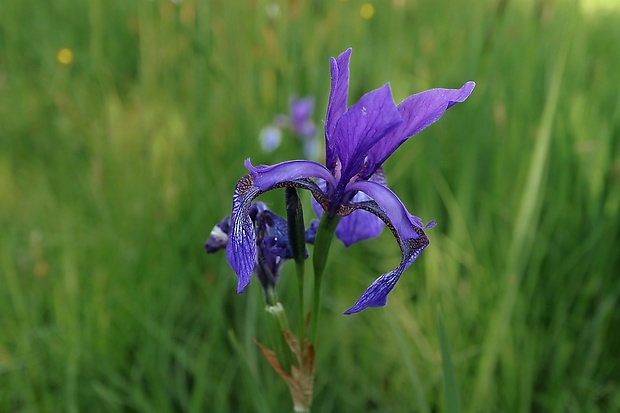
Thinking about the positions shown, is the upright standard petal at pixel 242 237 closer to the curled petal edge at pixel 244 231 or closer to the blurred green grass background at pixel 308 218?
the curled petal edge at pixel 244 231

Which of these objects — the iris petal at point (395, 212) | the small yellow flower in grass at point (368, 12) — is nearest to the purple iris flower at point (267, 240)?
the iris petal at point (395, 212)

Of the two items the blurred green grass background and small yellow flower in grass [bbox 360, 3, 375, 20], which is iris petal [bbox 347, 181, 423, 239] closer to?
the blurred green grass background

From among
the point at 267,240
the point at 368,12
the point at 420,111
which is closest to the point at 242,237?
the point at 267,240

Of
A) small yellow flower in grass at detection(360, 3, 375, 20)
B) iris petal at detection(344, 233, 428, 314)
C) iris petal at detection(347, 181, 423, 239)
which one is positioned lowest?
iris petal at detection(344, 233, 428, 314)

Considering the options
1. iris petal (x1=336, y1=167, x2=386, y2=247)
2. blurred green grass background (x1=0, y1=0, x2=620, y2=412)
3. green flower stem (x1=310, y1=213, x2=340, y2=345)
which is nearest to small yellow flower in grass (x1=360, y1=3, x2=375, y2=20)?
blurred green grass background (x1=0, y1=0, x2=620, y2=412)

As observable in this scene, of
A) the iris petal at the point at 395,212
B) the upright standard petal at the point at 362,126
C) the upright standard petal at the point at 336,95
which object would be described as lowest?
the iris petal at the point at 395,212
